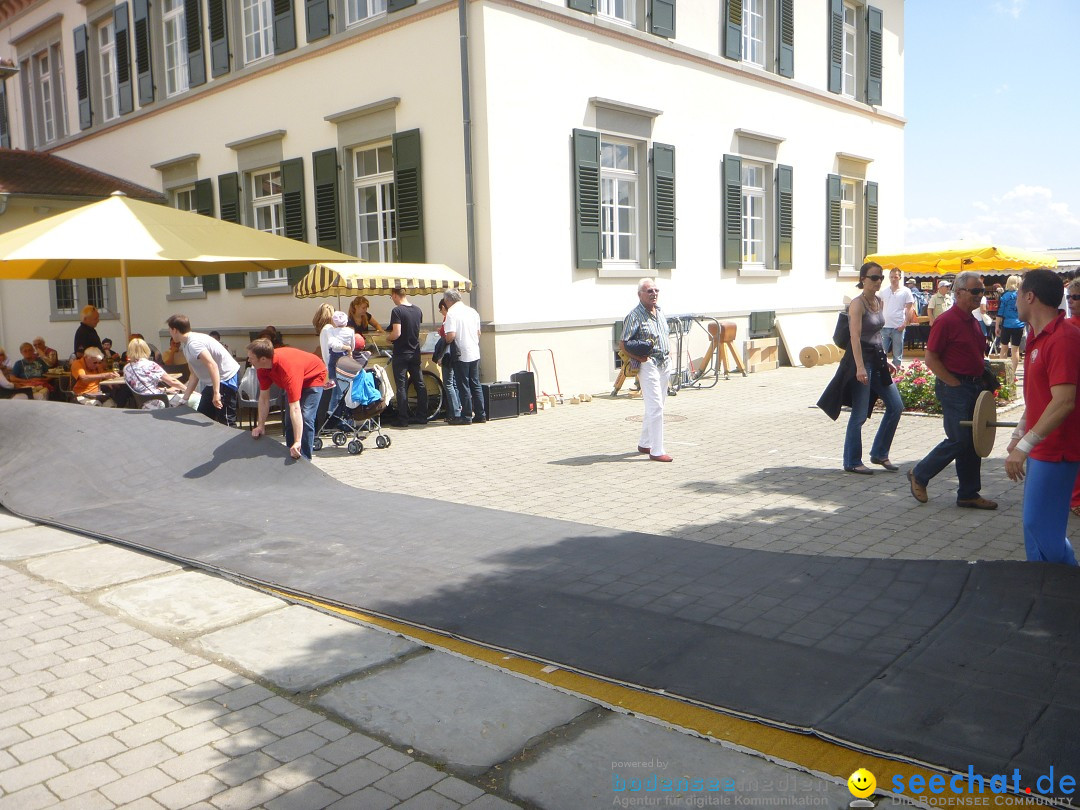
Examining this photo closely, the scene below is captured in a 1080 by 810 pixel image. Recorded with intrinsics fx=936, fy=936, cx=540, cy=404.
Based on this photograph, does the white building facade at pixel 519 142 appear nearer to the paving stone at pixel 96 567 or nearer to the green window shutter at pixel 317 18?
the green window shutter at pixel 317 18

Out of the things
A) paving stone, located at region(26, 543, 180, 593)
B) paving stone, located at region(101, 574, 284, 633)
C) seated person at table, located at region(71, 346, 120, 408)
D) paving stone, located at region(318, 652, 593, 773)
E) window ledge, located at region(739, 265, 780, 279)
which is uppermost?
Answer: window ledge, located at region(739, 265, 780, 279)

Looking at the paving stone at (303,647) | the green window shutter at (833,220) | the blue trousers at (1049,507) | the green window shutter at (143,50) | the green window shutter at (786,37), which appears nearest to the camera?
the paving stone at (303,647)

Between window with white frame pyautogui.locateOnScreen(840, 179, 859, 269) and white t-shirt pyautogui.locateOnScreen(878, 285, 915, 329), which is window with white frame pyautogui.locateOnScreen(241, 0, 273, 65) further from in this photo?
window with white frame pyautogui.locateOnScreen(840, 179, 859, 269)

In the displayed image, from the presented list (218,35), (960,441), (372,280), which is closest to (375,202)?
(372,280)

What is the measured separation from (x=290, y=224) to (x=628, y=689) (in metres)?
13.8

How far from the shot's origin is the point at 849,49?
20.9 metres

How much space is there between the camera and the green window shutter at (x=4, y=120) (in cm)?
2400

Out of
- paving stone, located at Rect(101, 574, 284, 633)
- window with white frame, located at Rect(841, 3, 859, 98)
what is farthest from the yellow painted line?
window with white frame, located at Rect(841, 3, 859, 98)

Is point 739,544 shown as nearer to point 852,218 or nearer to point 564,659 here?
point 564,659

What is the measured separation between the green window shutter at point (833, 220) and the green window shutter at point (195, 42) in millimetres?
12723

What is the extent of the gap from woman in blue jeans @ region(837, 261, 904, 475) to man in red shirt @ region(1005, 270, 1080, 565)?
341cm

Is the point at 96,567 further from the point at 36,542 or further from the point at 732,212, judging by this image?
the point at 732,212

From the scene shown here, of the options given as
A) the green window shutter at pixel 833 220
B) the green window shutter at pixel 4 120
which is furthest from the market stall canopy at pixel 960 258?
the green window shutter at pixel 4 120

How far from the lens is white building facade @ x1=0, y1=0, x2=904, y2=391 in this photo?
1319 centimetres
